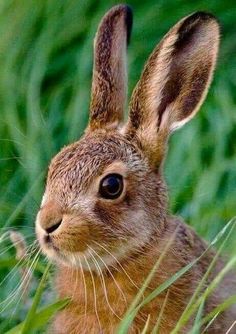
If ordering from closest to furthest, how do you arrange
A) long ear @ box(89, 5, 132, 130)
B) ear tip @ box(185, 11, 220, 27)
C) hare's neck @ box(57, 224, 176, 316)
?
hare's neck @ box(57, 224, 176, 316)
ear tip @ box(185, 11, 220, 27)
long ear @ box(89, 5, 132, 130)

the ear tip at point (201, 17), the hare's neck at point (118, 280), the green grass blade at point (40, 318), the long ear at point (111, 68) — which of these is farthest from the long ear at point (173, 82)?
the green grass blade at point (40, 318)

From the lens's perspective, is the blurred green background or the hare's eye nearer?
the hare's eye

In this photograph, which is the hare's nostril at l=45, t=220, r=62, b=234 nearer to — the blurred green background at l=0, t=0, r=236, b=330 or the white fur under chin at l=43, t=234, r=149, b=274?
the white fur under chin at l=43, t=234, r=149, b=274

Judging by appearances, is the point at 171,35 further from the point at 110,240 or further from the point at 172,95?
the point at 110,240

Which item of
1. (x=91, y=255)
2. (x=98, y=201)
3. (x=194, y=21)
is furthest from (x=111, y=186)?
(x=194, y=21)

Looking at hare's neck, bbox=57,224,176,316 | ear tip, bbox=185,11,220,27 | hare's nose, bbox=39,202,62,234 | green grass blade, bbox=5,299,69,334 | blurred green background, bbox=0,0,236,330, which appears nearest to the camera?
green grass blade, bbox=5,299,69,334

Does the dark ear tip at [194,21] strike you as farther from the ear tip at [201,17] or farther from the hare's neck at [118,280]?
the hare's neck at [118,280]

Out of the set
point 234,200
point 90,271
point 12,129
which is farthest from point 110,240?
point 12,129

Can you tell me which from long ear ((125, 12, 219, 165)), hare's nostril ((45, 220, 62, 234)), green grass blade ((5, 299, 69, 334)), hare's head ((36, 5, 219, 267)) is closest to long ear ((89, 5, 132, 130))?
hare's head ((36, 5, 219, 267))
